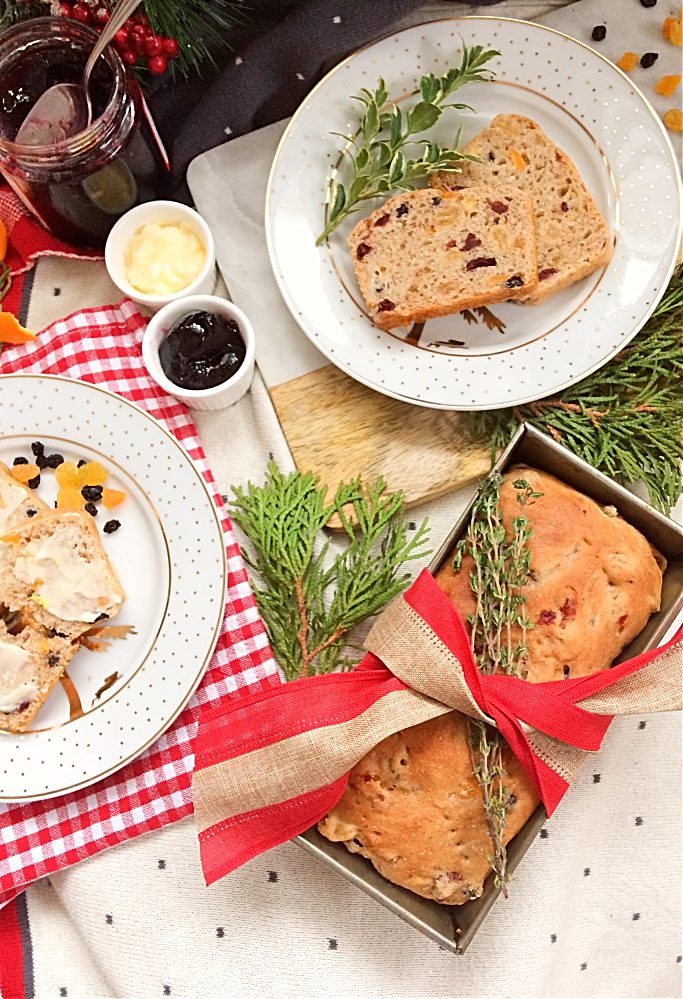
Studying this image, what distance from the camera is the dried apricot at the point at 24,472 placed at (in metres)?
2.32

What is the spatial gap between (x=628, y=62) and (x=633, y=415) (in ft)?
3.34

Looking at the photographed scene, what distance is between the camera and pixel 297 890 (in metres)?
2.32

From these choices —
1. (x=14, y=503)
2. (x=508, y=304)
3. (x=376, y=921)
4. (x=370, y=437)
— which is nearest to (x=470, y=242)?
(x=508, y=304)

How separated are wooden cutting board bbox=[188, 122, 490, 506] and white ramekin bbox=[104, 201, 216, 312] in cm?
10

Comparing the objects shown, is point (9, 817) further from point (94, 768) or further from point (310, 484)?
point (310, 484)

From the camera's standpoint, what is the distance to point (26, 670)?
2195 millimetres

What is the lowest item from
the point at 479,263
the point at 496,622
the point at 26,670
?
the point at 26,670

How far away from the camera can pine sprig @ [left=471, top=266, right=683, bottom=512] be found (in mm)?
2240

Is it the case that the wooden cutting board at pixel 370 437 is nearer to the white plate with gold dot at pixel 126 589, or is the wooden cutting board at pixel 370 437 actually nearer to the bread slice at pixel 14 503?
the white plate with gold dot at pixel 126 589

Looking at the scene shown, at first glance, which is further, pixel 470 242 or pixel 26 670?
pixel 470 242

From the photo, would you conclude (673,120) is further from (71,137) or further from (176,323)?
(71,137)

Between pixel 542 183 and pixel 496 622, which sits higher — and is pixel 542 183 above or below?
above

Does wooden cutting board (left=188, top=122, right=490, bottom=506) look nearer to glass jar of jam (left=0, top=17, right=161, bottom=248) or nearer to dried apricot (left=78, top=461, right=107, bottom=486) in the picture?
glass jar of jam (left=0, top=17, right=161, bottom=248)

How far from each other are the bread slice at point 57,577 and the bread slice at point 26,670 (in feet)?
0.11
